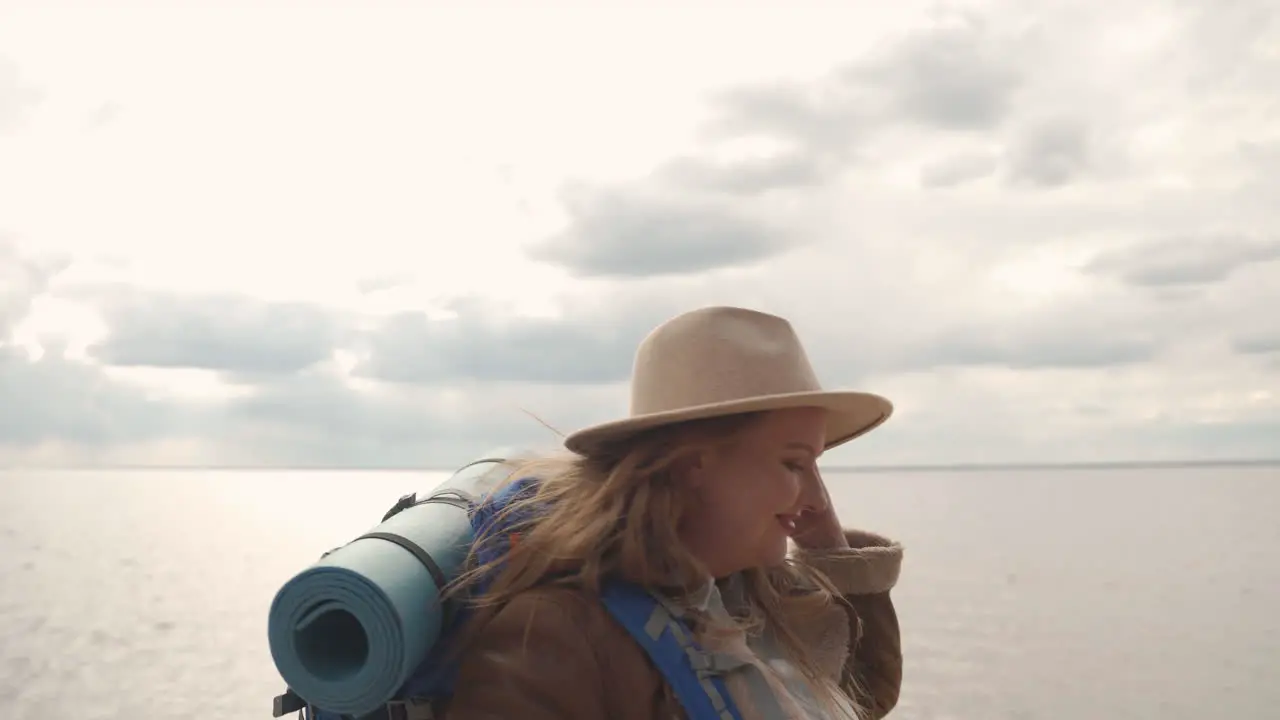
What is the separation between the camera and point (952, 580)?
107 ft

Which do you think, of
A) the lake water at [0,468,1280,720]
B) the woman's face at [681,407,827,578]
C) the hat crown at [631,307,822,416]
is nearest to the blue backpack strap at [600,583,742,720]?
the woman's face at [681,407,827,578]

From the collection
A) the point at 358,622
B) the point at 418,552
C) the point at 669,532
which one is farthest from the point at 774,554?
the point at 358,622

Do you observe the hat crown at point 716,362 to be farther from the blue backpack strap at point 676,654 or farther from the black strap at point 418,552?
the black strap at point 418,552

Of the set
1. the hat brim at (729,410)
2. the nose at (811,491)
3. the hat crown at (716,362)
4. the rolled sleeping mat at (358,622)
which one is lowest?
the rolled sleeping mat at (358,622)

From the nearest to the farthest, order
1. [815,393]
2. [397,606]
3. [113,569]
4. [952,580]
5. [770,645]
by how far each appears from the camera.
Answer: [397,606] → [815,393] → [770,645] → [952,580] → [113,569]

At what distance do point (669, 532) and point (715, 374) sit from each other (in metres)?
0.42

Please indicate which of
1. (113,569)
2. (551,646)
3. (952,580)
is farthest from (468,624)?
(113,569)

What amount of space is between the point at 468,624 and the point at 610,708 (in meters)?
0.39

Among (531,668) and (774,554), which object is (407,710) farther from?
(774,554)

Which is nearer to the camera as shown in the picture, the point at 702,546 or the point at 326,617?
the point at 326,617

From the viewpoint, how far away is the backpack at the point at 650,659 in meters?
2.33

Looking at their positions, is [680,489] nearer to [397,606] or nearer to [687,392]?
[687,392]

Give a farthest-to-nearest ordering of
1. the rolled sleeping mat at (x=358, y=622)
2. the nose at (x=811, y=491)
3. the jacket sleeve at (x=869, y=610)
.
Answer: the jacket sleeve at (x=869, y=610)
the nose at (x=811, y=491)
the rolled sleeping mat at (x=358, y=622)

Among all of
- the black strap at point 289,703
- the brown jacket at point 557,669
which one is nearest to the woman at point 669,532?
the brown jacket at point 557,669
